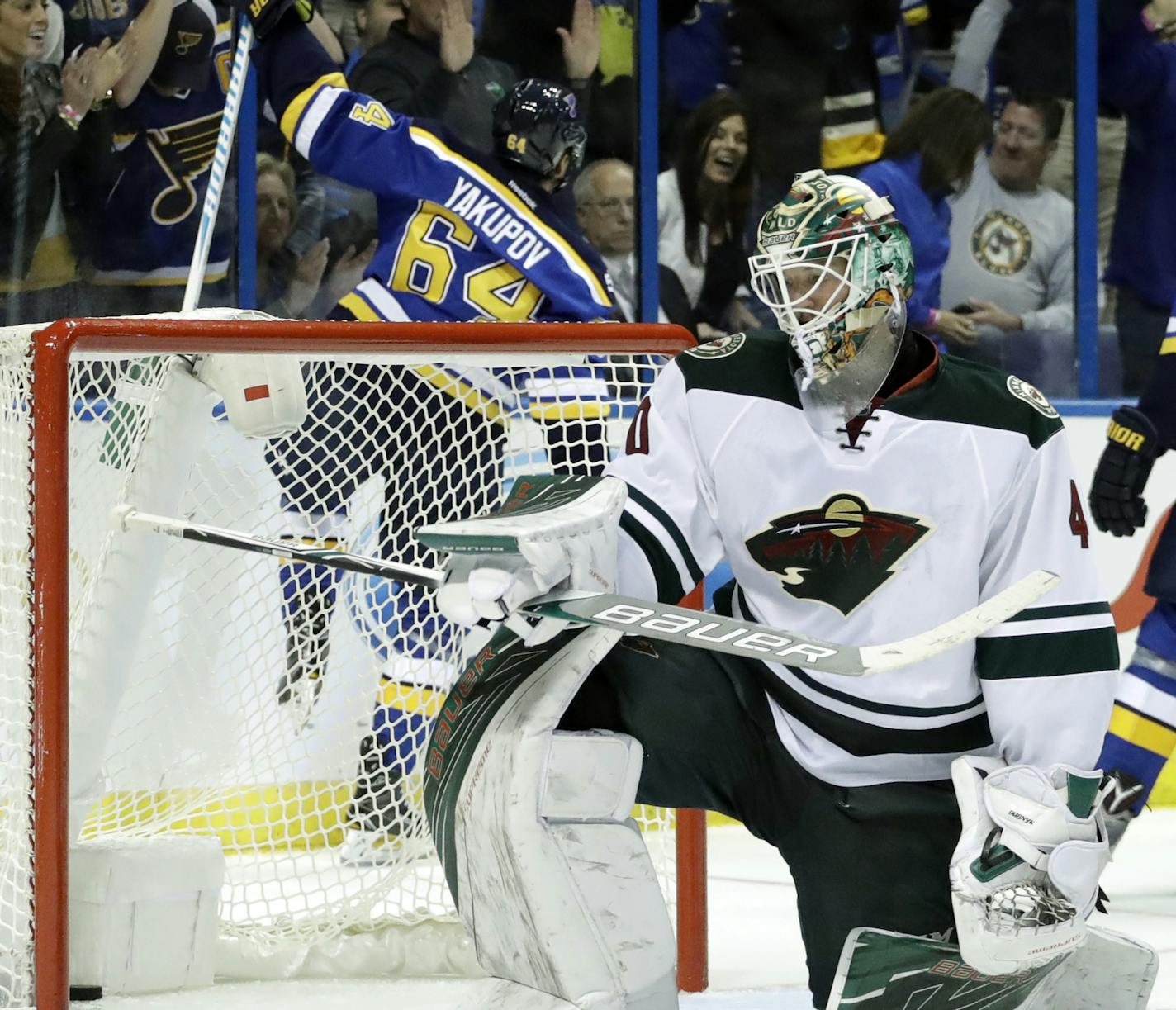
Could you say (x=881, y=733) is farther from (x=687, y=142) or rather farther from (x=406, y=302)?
(x=687, y=142)

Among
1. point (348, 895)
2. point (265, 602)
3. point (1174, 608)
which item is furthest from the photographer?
point (1174, 608)

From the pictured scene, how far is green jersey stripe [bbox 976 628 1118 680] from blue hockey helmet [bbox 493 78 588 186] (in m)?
1.77

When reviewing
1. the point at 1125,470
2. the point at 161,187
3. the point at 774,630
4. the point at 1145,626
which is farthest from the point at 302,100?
the point at 774,630

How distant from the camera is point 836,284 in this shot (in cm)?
179

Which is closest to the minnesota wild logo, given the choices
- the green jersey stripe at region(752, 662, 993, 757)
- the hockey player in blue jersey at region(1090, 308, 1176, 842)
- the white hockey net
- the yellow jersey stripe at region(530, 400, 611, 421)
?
the green jersey stripe at region(752, 662, 993, 757)

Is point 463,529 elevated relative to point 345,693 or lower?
elevated

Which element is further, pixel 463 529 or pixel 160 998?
pixel 160 998

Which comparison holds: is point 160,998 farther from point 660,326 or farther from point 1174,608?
point 1174,608

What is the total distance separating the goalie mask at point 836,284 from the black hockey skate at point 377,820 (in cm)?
110

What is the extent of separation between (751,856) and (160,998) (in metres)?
1.27

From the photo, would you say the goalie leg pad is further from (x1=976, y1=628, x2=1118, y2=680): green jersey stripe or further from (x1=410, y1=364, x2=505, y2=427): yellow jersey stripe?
(x1=410, y1=364, x2=505, y2=427): yellow jersey stripe

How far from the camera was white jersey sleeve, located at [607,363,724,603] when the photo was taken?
5.87ft

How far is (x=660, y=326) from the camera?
252 centimetres

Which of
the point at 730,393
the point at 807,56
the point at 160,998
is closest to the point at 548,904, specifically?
the point at 730,393
